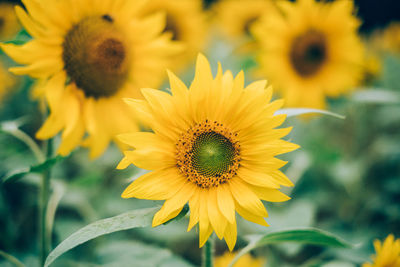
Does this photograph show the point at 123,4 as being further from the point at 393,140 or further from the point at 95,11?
the point at 393,140

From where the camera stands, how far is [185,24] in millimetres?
2453

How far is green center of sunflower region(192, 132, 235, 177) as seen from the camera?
1.01m

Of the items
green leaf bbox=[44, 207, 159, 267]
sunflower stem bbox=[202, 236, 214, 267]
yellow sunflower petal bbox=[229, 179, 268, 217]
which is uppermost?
yellow sunflower petal bbox=[229, 179, 268, 217]

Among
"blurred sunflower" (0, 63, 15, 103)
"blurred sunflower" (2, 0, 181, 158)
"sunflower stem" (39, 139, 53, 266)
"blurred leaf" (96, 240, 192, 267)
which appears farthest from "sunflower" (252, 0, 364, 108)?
"blurred sunflower" (0, 63, 15, 103)

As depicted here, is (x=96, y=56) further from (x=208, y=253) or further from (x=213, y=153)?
(x=208, y=253)

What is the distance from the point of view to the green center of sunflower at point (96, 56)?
118 cm

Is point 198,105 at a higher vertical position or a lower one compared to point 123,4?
lower

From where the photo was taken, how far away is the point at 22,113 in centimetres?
251

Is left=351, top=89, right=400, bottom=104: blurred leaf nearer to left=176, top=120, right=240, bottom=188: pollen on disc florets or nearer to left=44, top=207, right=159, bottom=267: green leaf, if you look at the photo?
left=176, top=120, right=240, bottom=188: pollen on disc florets

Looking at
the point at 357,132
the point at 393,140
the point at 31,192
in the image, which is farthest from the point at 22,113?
the point at 393,140

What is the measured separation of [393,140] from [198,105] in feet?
6.68

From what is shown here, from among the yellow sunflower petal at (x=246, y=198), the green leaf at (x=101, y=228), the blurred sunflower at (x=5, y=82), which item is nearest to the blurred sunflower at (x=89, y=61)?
the green leaf at (x=101, y=228)

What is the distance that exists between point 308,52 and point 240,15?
114 cm

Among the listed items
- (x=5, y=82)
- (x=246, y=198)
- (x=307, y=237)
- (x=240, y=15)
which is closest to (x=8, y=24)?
(x=5, y=82)
